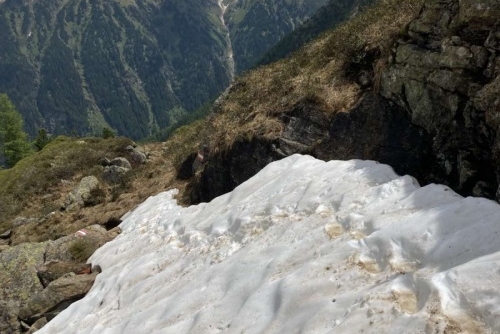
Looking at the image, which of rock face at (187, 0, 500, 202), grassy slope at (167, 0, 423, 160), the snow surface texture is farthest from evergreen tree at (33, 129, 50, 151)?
rock face at (187, 0, 500, 202)

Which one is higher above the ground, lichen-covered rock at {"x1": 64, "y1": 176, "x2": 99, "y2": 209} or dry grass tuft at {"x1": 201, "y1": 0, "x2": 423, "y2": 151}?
dry grass tuft at {"x1": 201, "y1": 0, "x2": 423, "y2": 151}

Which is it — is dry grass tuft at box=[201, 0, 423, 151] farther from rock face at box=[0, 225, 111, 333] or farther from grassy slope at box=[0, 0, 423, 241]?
rock face at box=[0, 225, 111, 333]

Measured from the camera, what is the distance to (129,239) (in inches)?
667

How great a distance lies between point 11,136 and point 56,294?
76451 mm

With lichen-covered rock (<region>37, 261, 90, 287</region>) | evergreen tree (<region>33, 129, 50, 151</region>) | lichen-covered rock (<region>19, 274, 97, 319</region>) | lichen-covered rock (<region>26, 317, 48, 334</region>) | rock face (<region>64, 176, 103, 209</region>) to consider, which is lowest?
lichen-covered rock (<region>26, 317, 48, 334</region>)

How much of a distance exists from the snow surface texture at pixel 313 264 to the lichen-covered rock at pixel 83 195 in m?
13.4

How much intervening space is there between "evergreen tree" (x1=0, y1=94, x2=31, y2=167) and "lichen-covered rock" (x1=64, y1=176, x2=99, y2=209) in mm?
57722

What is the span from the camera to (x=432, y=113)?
11.9m

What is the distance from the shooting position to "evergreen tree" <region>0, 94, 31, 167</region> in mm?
77963

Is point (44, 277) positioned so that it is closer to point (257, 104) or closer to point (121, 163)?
point (257, 104)

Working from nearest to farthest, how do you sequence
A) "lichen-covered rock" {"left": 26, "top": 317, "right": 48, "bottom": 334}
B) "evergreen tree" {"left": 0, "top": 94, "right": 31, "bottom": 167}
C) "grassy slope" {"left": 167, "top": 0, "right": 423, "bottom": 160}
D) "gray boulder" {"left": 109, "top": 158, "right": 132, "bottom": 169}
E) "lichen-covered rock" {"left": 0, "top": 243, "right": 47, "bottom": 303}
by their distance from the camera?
"lichen-covered rock" {"left": 26, "top": 317, "right": 48, "bottom": 334}
"grassy slope" {"left": 167, "top": 0, "right": 423, "bottom": 160}
"lichen-covered rock" {"left": 0, "top": 243, "right": 47, "bottom": 303}
"gray boulder" {"left": 109, "top": 158, "right": 132, "bottom": 169}
"evergreen tree" {"left": 0, "top": 94, "right": 31, "bottom": 167}

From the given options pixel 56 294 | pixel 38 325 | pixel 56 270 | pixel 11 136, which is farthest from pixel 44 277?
pixel 11 136

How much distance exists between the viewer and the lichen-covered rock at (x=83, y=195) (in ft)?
91.8

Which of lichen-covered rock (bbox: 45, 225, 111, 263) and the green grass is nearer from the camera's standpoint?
lichen-covered rock (bbox: 45, 225, 111, 263)
